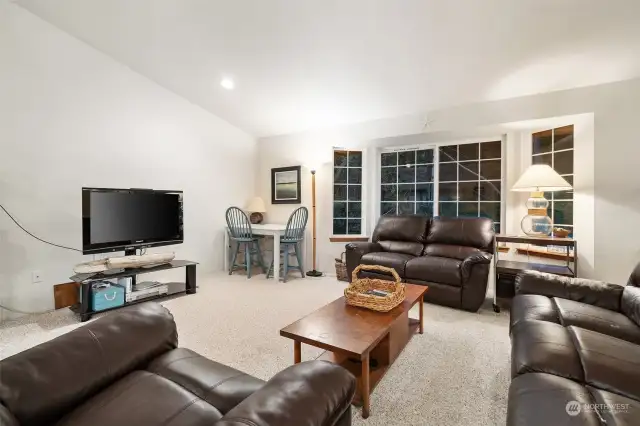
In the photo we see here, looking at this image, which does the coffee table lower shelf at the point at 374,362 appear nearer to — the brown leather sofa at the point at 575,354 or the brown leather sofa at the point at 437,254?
the brown leather sofa at the point at 575,354

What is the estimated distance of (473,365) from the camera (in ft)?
6.64

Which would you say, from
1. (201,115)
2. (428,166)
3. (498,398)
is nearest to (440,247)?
(428,166)

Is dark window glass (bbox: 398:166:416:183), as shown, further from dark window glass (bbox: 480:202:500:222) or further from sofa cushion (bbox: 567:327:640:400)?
sofa cushion (bbox: 567:327:640:400)

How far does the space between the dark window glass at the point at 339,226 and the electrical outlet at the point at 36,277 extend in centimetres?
349

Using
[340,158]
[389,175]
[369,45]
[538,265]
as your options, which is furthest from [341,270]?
[369,45]

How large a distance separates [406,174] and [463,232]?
4.34 ft

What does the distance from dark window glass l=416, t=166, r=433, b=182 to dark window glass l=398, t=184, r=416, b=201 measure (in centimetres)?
15

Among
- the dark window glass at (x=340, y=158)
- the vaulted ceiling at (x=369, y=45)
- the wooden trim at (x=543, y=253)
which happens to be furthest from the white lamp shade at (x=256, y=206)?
the wooden trim at (x=543, y=253)

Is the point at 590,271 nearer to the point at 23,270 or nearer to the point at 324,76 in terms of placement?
the point at 324,76

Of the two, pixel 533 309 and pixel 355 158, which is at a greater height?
pixel 355 158

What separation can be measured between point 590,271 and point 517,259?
756 mm

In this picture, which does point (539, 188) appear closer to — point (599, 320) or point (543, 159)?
point (543, 159)

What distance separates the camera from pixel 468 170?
411 centimetres

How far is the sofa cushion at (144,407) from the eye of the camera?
87 centimetres
